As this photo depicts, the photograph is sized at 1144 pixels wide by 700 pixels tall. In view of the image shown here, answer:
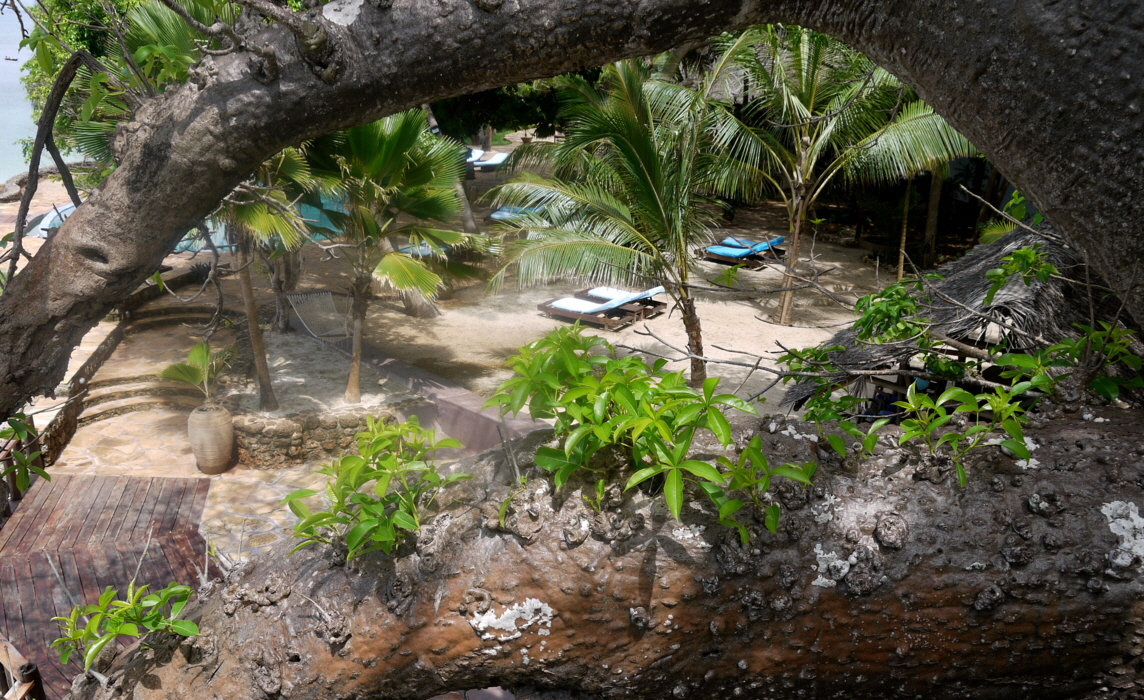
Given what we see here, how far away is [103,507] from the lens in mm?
7648

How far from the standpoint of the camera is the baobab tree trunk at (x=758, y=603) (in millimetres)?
1853

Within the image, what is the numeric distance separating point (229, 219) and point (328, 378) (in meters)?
3.15

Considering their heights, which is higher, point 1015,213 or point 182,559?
point 1015,213

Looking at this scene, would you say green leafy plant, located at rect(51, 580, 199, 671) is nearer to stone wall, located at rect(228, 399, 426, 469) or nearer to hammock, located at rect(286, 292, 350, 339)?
stone wall, located at rect(228, 399, 426, 469)

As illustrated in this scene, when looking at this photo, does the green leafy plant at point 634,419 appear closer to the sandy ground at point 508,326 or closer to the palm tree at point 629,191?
the palm tree at point 629,191

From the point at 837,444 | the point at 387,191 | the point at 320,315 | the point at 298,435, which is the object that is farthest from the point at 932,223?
the point at 837,444

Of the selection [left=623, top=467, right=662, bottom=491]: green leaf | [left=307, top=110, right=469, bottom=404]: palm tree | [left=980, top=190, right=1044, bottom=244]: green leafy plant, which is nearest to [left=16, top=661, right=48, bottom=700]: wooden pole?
[left=623, top=467, right=662, bottom=491]: green leaf

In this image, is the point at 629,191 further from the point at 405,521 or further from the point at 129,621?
the point at 129,621

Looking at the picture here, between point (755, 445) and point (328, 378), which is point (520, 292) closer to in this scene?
point (328, 378)

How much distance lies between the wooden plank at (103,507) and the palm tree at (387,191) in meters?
2.98

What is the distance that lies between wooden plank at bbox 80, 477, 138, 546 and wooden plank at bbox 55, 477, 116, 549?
77 millimetres

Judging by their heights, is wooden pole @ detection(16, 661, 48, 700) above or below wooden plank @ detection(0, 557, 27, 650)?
above

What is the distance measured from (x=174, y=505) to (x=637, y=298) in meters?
8.71

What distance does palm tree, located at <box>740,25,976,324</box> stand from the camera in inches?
436
